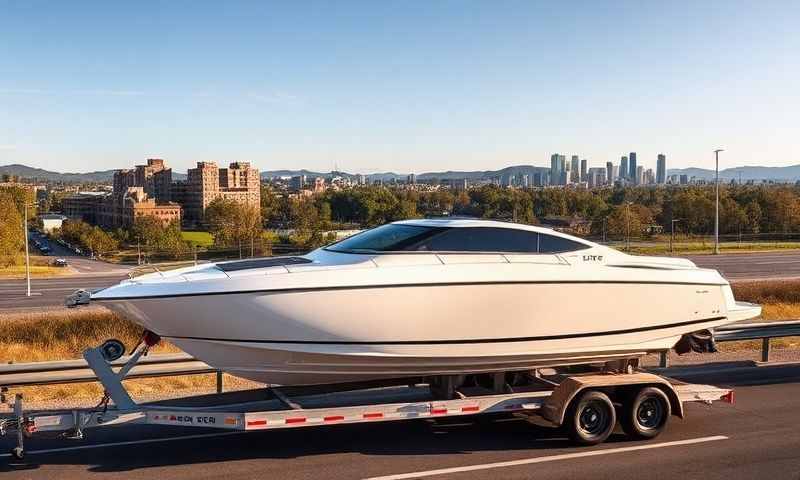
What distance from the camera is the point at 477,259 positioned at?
743 centimetres

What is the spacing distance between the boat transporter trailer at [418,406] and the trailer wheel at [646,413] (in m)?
0.01

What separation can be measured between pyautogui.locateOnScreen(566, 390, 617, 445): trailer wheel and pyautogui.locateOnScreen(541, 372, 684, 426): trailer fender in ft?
0.26

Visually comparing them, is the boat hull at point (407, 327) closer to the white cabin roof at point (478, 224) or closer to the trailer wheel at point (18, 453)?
the white cabin roof at point (478, 224)

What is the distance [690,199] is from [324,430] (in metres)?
62.3

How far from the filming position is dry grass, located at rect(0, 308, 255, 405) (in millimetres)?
10141

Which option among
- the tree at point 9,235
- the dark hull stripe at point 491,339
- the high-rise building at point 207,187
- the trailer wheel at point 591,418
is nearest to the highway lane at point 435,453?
the trailer wheel at point 591,418

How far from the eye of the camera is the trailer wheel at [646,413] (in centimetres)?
754

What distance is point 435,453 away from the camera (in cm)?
712

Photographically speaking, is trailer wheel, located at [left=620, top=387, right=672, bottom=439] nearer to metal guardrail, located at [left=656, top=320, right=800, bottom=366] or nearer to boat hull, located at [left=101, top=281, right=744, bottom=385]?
boat hull, located at [left=101, top=281, right=744, bottom=385]

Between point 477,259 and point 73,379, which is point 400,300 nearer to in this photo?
point 477,259

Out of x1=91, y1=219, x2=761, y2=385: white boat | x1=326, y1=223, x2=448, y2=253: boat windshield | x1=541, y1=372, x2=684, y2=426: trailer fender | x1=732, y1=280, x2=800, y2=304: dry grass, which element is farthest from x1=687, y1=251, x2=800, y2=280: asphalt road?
x1=326, y1=223, x2=448, y2=253: boat windshield

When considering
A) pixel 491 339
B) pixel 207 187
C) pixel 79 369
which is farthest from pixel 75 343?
pixel 207 187

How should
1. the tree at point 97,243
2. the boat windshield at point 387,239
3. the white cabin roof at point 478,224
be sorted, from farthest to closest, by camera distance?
the tree at point 97,243 < the white cabin roof at point 478,224 < the boat windshield at point 387,239

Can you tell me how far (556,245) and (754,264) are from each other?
111ft
